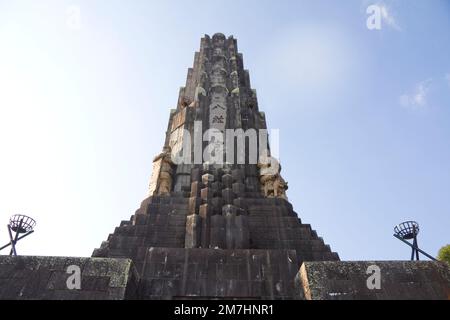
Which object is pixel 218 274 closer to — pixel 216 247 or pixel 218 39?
pixel 216 247

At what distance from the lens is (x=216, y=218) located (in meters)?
11.5

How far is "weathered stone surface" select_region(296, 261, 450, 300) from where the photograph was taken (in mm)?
7188

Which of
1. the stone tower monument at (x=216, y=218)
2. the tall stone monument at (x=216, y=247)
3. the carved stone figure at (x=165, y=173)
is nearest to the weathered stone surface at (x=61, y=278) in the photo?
the tall stone monument at (x=216, y=247)

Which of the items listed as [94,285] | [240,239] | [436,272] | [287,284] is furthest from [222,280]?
[436,272]

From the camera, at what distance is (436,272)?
7805mm

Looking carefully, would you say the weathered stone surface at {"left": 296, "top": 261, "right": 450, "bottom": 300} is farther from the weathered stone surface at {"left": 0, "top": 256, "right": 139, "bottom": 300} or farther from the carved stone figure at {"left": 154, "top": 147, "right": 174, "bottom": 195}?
the carved stone figure at {"left": 154, "top": 147, "right": 174, "bottom": 195}

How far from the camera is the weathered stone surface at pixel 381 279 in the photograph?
23.6ft

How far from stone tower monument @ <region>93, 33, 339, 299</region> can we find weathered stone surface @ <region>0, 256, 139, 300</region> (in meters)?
1.12

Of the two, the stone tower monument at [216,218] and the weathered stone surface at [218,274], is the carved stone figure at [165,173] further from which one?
the weathered stone surface at [218,274]

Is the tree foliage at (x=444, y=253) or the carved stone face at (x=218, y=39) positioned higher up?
the carved stone face at (x=218, y=39)

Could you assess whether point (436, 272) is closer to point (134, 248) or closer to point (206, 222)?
point (206, 222)

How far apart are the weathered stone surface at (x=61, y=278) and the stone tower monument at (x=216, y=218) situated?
112 cm
